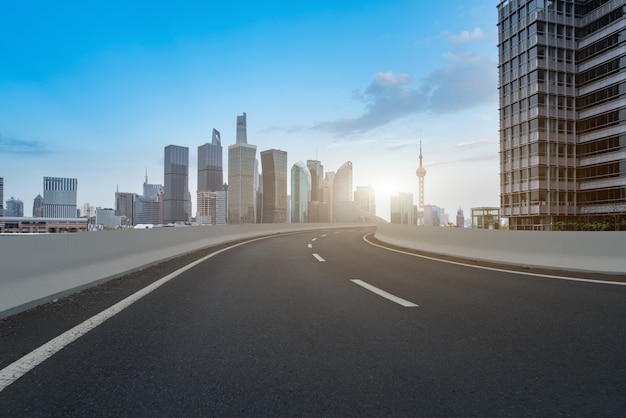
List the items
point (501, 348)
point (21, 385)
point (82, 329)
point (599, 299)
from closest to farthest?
point (21, 385), point (501, 348), point (82, 329), point (599, 299)

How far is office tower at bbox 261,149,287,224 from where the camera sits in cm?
17361

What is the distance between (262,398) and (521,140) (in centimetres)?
6523

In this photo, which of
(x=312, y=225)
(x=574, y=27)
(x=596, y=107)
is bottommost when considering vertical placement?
(x=312, y=225)

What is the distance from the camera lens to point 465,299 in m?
5.83

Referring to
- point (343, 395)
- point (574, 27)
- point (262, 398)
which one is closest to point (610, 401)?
point (343, 395)

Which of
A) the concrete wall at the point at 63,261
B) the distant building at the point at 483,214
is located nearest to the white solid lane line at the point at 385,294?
the concrete wall at the point at 63,261

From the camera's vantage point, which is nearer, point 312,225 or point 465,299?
point 465,299

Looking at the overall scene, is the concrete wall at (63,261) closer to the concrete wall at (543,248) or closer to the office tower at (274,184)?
the concrete wall at (543,248)

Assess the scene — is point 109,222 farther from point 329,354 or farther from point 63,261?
point 329,354

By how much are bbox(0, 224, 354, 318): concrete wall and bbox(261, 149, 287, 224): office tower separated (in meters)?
158

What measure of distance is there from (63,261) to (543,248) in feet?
34.4

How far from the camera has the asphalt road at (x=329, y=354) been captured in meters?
2.50

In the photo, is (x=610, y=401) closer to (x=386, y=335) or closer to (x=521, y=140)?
(x=386, y=335)

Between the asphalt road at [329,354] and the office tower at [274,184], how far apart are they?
535ft
